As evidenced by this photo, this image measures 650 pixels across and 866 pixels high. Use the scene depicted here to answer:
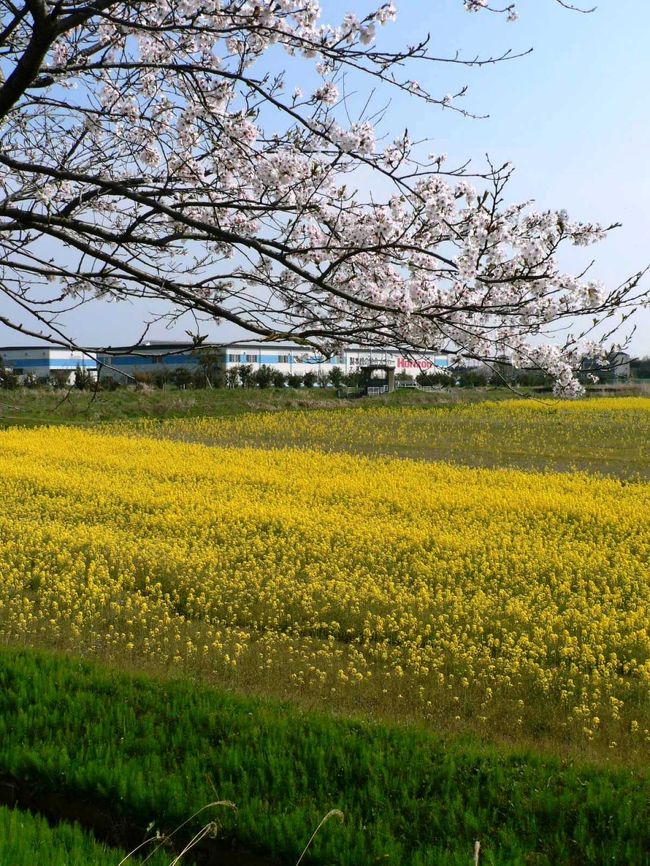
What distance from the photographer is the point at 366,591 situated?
9570 mm

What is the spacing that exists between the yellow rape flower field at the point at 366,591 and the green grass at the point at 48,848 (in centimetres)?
276

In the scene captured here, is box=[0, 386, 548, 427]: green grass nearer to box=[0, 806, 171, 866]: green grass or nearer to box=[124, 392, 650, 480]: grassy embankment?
box=[124, 392, 650, 480]: grassy embankment

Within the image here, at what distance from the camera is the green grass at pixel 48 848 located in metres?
3.67

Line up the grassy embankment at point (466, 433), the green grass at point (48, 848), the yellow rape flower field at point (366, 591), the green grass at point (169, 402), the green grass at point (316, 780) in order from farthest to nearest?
the green grass at point (169, 402), the grassy embankment at point (466, 433), the yellow rape flower field at point (366, 591), the green grass at point (316, 780), the green grass at point (48, 848)

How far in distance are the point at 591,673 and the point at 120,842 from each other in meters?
4.55

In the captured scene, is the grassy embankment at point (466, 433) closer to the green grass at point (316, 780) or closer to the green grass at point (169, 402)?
the green grass at point (169, 402)

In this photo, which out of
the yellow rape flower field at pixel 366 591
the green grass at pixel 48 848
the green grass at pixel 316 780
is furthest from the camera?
the yellow rape flower field at pixel 366 591

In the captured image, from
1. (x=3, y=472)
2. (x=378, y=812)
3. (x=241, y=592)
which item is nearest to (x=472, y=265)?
(x=378, y=812)

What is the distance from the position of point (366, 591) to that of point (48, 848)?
598 centimetres

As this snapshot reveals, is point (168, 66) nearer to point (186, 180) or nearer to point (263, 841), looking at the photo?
point (186, 180)

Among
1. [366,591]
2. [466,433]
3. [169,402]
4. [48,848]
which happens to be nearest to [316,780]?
[48,848]

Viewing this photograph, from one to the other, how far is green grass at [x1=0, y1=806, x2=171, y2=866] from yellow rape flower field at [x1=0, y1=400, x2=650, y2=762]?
2.76 m

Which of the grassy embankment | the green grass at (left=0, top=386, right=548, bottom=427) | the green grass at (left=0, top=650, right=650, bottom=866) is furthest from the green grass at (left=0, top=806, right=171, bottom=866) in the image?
the green grass at (left=0, top=386, right=548, bottom=427)

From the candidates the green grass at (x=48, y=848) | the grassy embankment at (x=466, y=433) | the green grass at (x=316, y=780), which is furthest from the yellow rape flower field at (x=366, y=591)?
the grassy embankment at (x=466, y=433)
